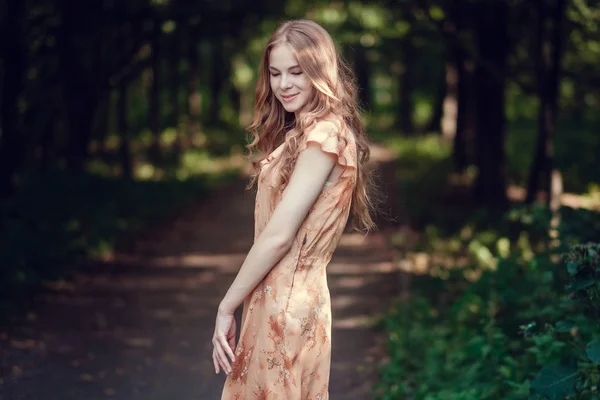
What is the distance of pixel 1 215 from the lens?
11258 millimetres

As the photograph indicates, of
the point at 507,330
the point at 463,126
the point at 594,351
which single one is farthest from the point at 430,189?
the point at 594,351

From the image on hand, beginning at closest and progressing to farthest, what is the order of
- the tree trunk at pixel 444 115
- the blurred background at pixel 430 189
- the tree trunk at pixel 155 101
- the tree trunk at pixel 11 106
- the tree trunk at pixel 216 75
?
1. the blurred background at pixel 430 189
2. the tree trunk at pixel 11 106
3. the tree trunk at pixel 155 101
4. the tree trunk at pixel 216 75
5. the tree trunk at pixel 444 115

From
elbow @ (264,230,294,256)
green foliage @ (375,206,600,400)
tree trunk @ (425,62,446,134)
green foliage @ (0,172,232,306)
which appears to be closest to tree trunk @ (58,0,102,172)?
green foliage @ (0,172,232,306)

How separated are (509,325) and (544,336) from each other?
4.85 feet

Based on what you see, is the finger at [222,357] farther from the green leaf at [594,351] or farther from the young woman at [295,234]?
the green leaf at [594,351]

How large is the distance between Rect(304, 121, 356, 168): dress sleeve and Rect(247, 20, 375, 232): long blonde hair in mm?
35

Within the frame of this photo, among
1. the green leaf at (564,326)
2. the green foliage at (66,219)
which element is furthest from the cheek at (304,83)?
the green foliage at (66,219)

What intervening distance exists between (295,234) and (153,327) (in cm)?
588

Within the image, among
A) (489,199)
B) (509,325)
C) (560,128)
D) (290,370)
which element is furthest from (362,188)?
(560,128)

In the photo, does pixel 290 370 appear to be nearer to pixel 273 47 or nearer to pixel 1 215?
pixel 273 47

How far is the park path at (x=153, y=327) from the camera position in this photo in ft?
22.0

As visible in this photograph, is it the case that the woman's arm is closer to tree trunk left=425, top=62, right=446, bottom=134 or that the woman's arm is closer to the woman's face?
the woman's face

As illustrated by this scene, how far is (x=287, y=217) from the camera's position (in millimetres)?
2883

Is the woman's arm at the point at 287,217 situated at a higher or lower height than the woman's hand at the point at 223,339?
higher
